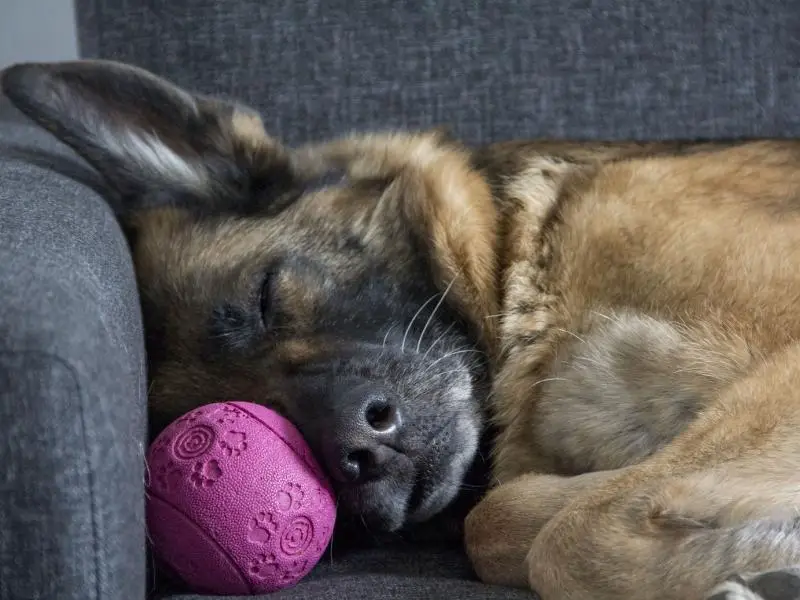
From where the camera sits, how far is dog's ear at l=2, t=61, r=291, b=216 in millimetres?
1502

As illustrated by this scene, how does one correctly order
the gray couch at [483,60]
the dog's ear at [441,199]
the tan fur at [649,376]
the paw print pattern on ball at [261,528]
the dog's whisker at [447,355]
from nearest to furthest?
the tan fur at [649,376] → the paw print pattern on ball at [261,528] → the dog's whisker at [447,355] → the dog's ear at [441,199] → the gray couch at [483,60]

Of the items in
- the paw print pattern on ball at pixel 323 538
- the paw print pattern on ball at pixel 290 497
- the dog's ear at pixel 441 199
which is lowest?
the paw print pattern on ball at pixel 323 538

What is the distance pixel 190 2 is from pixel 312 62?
0.33m

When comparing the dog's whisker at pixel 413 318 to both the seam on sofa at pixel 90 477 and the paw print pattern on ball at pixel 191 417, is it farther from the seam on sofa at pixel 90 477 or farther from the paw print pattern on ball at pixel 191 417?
the seam on sofa at pixel 90 477

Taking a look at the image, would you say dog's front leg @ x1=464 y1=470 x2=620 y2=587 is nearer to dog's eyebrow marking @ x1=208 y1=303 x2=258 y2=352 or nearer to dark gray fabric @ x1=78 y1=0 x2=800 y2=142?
dog's eyebrow marking @ x1=208 y1=303 x2=258 y2=352

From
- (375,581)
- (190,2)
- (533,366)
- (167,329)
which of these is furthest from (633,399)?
(190,2)

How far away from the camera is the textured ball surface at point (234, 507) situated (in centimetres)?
117

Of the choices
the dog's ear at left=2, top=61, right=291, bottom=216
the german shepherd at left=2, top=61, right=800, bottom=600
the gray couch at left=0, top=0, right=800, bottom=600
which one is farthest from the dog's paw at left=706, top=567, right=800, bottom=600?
the gray couch at left=0, top=0, right=800, bottom=600

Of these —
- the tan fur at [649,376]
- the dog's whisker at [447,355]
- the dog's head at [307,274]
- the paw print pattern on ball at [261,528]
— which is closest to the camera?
the tan fur at [649,376]

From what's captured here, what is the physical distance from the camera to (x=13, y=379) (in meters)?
0.88

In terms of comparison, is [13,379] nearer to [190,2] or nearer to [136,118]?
[136,118]

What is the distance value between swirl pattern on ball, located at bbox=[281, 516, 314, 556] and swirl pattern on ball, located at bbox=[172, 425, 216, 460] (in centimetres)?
15

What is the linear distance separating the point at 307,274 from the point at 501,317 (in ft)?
1.13

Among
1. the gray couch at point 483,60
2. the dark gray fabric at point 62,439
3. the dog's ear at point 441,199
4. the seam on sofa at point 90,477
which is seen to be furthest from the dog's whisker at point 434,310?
the gray couch at point 483,60
